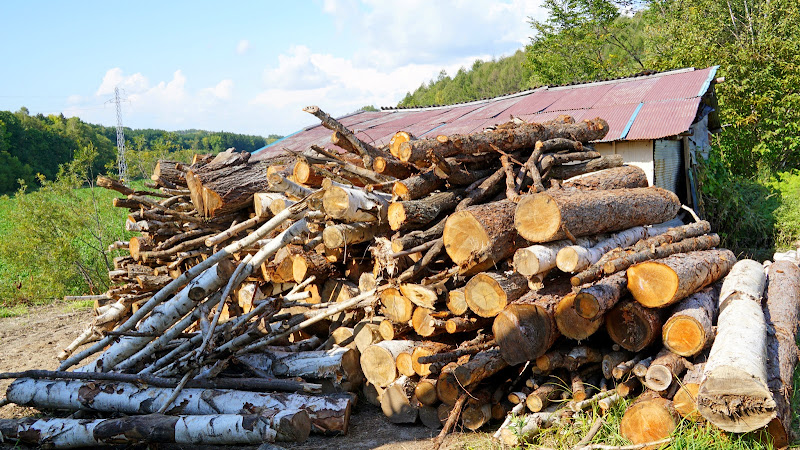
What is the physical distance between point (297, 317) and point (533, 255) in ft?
8.81

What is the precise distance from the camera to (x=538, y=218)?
4.90 m

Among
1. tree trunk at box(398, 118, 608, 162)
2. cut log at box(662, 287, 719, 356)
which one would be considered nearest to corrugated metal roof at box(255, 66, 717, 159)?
tree trunk at box(398, 118, 608, 162)

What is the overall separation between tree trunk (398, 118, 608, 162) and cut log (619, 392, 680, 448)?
9.51 ft

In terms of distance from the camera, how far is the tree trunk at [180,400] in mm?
4910

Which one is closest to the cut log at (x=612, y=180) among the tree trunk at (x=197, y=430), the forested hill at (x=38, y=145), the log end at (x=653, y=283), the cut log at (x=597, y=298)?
the log end at (x=653, y=283)

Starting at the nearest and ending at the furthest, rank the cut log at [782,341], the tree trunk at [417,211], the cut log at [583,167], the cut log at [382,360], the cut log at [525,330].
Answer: the cut log at [782,341]
the cut log at [525,330]
the cut log at [382,360]
the tree trunk at [417,211]
the cut log at [583,167]

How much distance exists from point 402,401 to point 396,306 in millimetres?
859


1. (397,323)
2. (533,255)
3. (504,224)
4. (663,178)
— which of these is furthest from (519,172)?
(663,178)

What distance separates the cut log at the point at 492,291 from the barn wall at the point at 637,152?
586cm

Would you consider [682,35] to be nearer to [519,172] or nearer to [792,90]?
[792,90]

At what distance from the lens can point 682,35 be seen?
653 inches

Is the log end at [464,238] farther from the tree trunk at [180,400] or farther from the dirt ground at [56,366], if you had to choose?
the tree trunk at [180,400]

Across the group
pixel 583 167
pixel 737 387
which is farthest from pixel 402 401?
pixel 583 167

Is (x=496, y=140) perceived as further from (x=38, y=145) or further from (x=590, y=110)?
(x=38, y=145)
